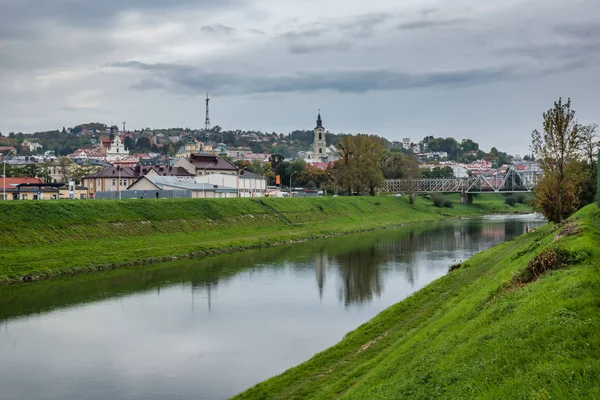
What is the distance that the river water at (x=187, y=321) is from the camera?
21297 mm

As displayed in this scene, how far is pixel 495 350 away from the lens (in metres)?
11.9

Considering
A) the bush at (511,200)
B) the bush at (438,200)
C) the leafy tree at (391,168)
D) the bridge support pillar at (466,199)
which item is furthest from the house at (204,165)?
the bush at (511,200)

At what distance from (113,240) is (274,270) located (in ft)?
48.0

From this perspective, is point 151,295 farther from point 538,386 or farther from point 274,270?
point 538,386

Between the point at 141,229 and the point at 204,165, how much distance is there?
59627 mm

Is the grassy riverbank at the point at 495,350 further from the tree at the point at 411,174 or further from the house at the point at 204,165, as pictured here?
the tree at the point at 411,174

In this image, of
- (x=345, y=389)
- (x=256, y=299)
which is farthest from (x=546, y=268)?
(x=256, y=299)

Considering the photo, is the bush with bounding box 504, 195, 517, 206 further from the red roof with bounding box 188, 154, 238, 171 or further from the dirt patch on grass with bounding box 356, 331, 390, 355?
the dirt patch on grass with bounding box 356, 331, 390, 355

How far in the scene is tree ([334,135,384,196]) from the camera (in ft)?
366

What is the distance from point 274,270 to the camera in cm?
4650

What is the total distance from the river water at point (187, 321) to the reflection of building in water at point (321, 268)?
0.12 m

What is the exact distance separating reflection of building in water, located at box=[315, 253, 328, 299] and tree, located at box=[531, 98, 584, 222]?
56.0 ft

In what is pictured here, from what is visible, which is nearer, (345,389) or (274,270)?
(345,389)

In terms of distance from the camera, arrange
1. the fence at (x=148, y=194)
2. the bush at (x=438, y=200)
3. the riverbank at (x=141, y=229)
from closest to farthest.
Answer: the riverbank at (x=141, y=229), the fence at (x=148, y=194), the bush at (x=438, y=200)
